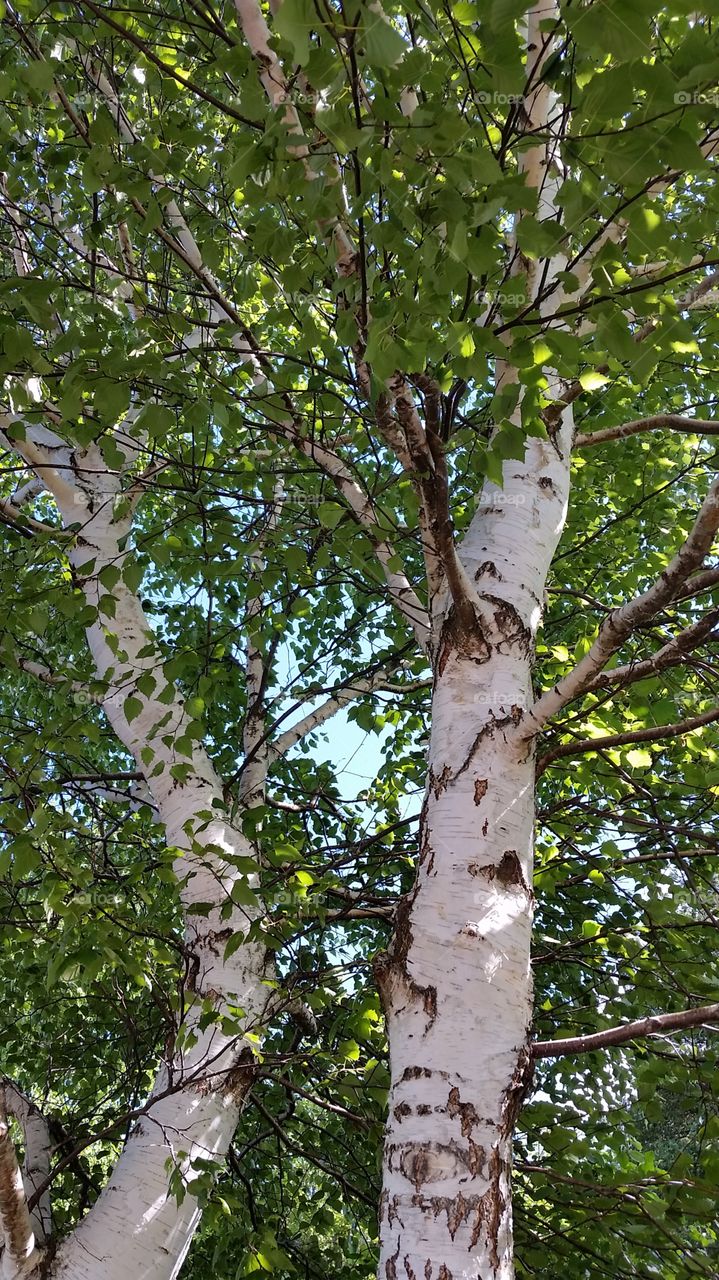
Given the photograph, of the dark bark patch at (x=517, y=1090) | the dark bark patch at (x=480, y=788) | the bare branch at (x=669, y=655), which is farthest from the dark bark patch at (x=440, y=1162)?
the bare branch at (x=669, y=655)

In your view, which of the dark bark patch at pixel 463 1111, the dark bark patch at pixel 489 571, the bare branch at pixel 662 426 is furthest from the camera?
the dark bark patch at pixel 489 571

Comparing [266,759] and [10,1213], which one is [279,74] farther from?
[10,1213]

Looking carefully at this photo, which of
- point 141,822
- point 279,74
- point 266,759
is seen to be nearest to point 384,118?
point 279,74

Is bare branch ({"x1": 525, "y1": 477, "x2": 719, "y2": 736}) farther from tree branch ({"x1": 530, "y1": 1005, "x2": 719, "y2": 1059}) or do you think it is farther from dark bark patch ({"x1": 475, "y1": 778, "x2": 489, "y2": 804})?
tree branch ({"x1": 530, "y1": 1005, "x2": 719, "y2": 1059})

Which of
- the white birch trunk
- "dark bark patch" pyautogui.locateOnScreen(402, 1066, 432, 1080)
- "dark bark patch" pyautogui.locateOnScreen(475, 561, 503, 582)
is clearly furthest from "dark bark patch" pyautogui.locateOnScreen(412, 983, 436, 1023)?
"dark bark patch" pyautogui.locateOnScreen(475, 561, 503, 582)

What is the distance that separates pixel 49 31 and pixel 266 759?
334 cm

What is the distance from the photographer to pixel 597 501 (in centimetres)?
665

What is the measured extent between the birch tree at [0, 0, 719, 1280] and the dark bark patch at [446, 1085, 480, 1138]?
11mm

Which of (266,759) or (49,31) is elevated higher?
(49,31)

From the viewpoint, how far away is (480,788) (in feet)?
7.85

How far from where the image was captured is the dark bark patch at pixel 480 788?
7.80ft

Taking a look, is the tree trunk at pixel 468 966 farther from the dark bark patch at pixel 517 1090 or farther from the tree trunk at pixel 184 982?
the tree trunk at pixel 184 982

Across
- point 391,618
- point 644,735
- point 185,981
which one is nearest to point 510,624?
point 644,735

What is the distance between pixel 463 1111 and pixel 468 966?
0.33m
